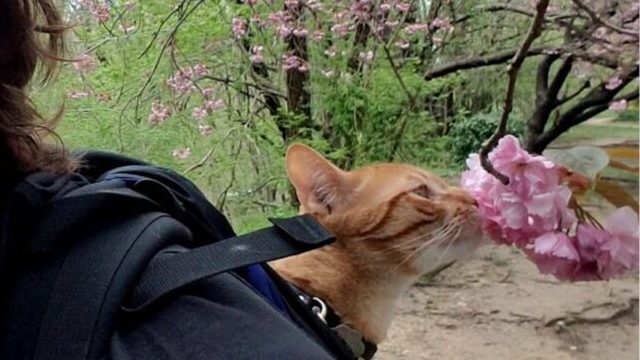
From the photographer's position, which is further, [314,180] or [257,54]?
[257,54]

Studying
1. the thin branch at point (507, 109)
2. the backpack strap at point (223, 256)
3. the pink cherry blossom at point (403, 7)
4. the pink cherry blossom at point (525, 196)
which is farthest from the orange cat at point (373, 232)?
the backpack strap at point (223, 256)

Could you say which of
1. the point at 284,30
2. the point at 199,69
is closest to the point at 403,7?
the point at 284,30

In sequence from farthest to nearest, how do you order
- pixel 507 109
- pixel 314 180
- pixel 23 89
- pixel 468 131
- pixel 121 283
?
pixel 468 131 < pixel 314 180 < pixel 507 109 < pixel 23 89 < pixel 121 283

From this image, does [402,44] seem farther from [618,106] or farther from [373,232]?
[373,232]

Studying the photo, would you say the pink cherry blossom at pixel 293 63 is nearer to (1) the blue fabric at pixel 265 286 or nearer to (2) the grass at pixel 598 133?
(2) the grass at pixel 598 133

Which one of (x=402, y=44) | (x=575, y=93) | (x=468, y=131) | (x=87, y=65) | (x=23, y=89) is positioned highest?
(x=23, y=89)

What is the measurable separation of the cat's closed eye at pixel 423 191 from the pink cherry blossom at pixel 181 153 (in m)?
0.41

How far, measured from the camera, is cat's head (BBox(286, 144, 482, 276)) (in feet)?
3.21

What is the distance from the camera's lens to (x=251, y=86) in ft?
4.88

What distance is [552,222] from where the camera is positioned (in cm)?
66

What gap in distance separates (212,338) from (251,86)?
1.17 meters

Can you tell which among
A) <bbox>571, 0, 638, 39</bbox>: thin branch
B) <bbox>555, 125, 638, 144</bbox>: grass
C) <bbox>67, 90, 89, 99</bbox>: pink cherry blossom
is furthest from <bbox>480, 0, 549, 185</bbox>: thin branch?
<bbox>67, 90, 89, 99</bbox>: pink cherry blossom

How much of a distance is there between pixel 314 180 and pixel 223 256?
23.9 inches

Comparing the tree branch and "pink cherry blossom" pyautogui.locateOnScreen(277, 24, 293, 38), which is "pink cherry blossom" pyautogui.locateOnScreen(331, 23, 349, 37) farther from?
the tree branch
